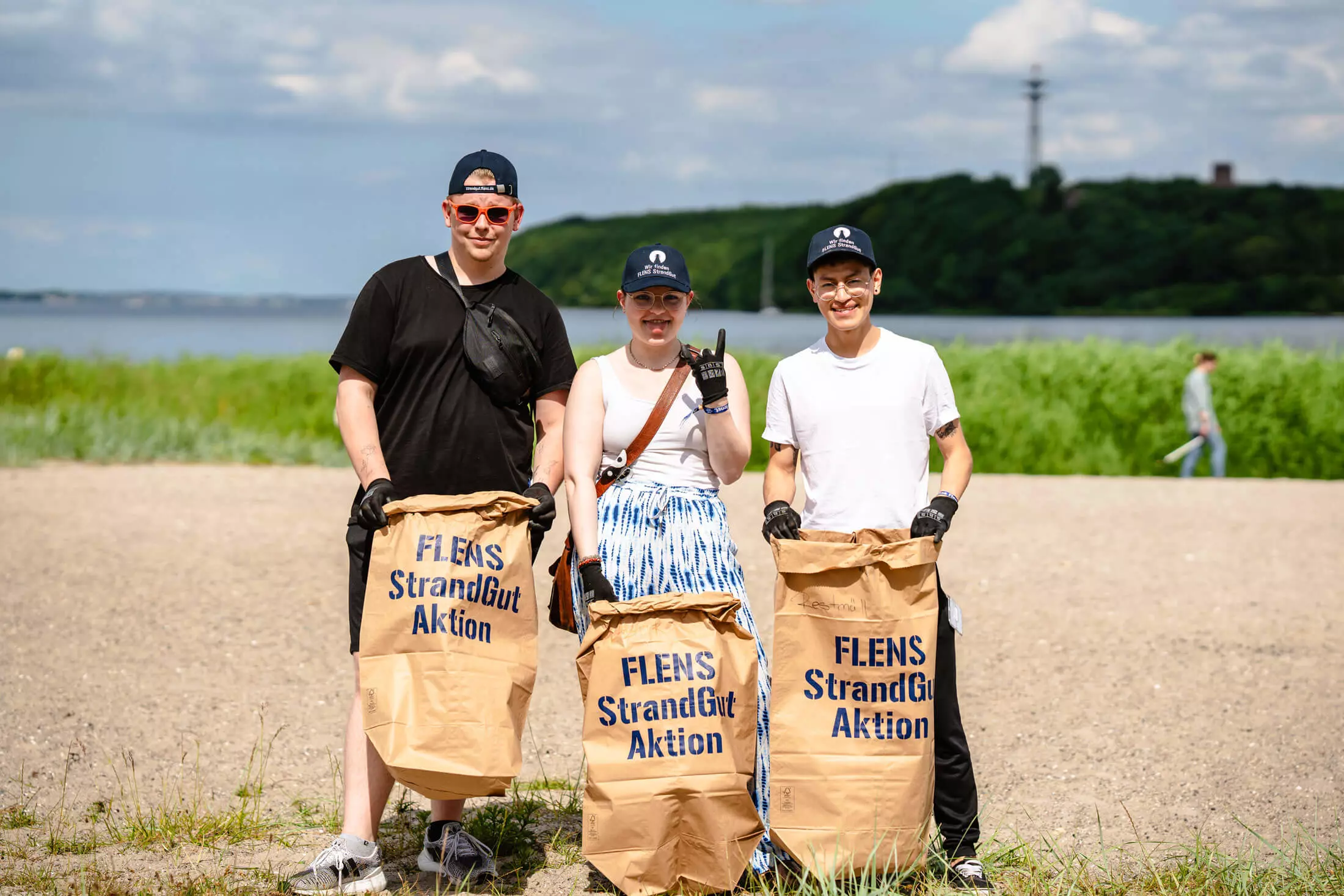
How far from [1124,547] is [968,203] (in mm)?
105321

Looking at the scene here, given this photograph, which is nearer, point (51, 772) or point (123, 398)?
point (51, 772)

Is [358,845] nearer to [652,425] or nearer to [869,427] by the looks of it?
[652,425]

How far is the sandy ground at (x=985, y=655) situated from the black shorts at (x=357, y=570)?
93cm

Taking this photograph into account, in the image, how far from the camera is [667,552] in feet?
13.3

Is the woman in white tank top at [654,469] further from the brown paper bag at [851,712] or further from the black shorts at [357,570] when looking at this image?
the black shorts at [357,570]

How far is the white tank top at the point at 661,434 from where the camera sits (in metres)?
4.03

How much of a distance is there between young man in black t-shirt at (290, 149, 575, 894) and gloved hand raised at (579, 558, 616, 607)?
0.60 ft

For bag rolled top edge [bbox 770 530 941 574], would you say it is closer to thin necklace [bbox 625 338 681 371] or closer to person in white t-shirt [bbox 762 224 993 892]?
person in white t-shirt [bbox 762 224 993 892]

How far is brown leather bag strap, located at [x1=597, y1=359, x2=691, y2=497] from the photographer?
4.00 meters

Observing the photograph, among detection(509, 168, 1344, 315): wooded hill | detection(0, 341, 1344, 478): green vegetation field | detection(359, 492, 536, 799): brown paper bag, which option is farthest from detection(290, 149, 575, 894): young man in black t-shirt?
detection(509, 168, 1344, 315): wooded hill

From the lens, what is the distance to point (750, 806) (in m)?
3.84

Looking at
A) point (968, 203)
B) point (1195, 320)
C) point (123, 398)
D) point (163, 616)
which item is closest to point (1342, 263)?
point (1195, 320)

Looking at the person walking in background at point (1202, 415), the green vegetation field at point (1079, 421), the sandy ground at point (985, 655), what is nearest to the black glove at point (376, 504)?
the sandy ground at point (985, 655)

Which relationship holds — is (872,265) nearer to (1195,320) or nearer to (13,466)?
(13,466)
